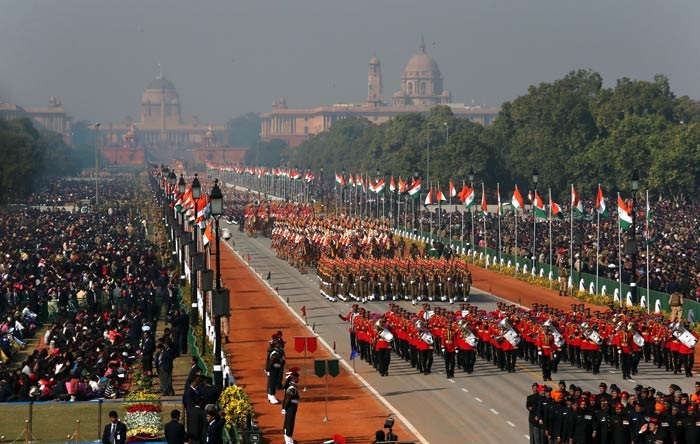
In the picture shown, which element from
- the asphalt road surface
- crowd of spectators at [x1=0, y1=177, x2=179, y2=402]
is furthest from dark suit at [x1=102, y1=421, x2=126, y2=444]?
the asphalt road surface

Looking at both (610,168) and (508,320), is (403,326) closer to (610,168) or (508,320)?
(508,320)

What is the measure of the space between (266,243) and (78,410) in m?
71.4

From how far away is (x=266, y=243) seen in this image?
102875mm

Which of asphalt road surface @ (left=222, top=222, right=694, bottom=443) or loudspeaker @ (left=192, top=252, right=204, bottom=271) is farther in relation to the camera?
loudspeaker @ (left=192, top=252, right=204, bottom=271)

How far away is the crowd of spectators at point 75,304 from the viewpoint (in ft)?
113

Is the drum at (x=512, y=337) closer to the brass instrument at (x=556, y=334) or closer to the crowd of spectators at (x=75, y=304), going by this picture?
the brass instrument at (x=556, y=334)

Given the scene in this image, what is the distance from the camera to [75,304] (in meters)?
54.6

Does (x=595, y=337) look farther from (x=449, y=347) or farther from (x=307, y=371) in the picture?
(x=307, y=371)

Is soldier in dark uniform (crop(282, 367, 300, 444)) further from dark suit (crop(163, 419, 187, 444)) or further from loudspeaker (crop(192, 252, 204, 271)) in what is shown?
loudspeaker (crop(192, 252, 204, 271))

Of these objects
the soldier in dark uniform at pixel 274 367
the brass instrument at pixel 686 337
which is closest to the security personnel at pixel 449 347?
the soldier in dark uniform at pixel 274 367

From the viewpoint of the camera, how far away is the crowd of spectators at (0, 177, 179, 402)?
34375 mm

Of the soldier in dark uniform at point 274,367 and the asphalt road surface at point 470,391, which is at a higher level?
the soldier in dark uniform at point 274,367

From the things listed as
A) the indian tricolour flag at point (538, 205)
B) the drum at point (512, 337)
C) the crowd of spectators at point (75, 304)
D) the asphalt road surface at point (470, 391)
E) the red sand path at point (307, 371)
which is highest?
the indian tricolour flag at point (538, 205)

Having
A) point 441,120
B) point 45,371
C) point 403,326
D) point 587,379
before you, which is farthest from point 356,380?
point 441,120
